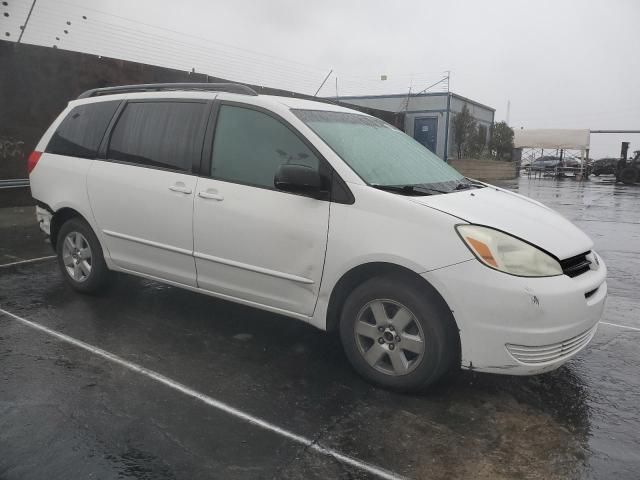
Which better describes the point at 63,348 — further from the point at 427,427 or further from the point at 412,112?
the point at 412,112

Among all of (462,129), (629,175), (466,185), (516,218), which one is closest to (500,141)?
(462,129)

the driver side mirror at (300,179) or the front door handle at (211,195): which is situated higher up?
the driver side mirror at (300,179)

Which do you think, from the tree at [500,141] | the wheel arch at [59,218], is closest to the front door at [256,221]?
the wheel arch at [59,218]

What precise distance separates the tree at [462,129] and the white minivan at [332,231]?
24.4 m

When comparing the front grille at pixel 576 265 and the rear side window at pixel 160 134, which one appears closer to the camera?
the front grille at pixel 576 265

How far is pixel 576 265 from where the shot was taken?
312cm

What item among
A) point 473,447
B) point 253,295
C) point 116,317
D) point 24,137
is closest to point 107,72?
point 24,137

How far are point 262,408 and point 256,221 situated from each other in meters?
1.20

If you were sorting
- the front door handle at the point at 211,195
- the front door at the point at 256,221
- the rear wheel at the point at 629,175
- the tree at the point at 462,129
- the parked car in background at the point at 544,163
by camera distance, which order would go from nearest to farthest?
1. the front door at the point at 256,221
2. the front door handle at the point at 211,195
3. the rear wheel at the point at 629,175
4. the tree at the point at 462,129
5. the parked car in background at the point at 544,163

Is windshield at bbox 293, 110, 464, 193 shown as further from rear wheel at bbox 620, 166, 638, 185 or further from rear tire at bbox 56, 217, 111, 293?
rear wheel at bbox 620, 166, 638, 185

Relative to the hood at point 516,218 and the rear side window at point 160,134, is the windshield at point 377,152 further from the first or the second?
the rear side window at point 160,134

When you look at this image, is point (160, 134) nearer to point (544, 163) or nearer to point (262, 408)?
point (262, 408)

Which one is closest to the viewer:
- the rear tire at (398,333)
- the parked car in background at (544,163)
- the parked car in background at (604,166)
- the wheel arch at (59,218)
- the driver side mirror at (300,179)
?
the rear tire at (398,333)

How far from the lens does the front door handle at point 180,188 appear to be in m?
3.83
